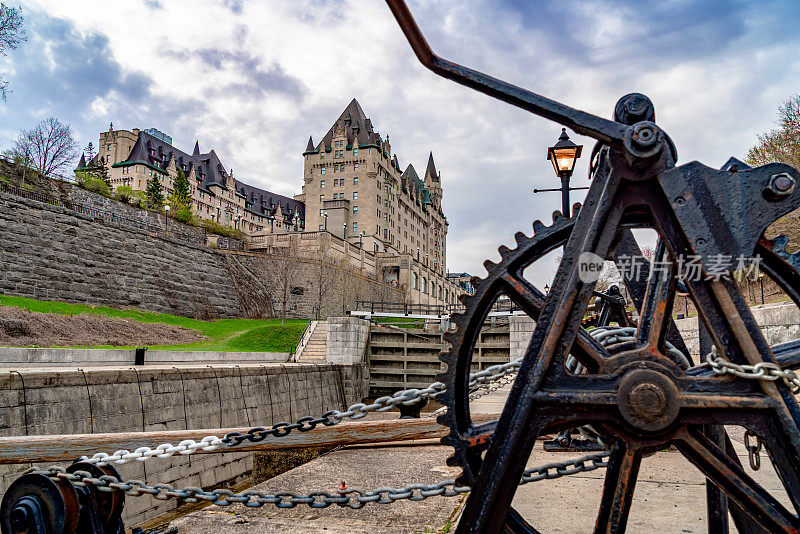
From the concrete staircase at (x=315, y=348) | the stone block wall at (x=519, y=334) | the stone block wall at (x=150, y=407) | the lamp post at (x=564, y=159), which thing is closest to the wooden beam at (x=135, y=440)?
the stone block wall at (x=150, y=407)

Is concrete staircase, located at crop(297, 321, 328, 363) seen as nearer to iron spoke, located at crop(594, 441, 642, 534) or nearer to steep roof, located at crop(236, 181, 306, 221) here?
iron spoke, located at crop(594, 441, 642, 534)

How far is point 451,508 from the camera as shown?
4.15 m

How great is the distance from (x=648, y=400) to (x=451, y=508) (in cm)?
259

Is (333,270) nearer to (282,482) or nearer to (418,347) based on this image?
(418,347)

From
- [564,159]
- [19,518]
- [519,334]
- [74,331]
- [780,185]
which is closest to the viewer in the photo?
[780,185]

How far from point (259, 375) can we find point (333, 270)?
105ft

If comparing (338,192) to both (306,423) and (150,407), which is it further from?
(306,423)

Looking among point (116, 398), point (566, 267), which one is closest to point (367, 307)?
point (116, 398)

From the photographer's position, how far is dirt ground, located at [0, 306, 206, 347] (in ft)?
53.4

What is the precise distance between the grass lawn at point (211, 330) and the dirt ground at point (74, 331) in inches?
54.1

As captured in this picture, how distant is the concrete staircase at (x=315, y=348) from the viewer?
2274cm

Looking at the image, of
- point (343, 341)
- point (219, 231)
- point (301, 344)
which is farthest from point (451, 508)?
point (219, 231)

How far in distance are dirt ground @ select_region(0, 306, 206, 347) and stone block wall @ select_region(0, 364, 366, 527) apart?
24.0 ft

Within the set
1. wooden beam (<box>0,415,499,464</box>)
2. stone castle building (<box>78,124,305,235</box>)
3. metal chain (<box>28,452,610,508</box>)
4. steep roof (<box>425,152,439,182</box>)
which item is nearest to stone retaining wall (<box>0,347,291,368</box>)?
wooden beam (<box>0,415,499,464</box>)
